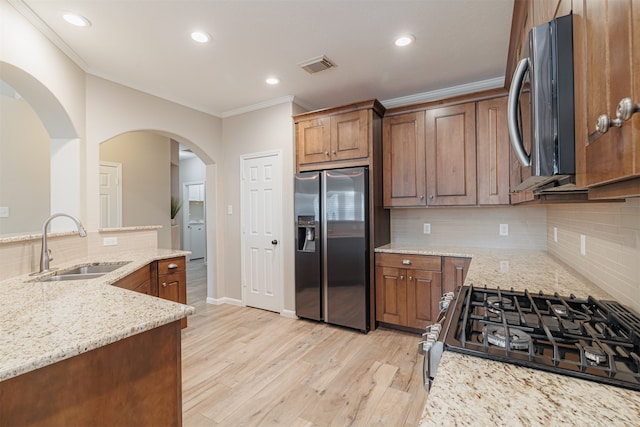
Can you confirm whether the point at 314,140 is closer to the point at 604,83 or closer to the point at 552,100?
the point at 552,100

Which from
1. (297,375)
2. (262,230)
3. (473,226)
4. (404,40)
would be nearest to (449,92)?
(404,40)

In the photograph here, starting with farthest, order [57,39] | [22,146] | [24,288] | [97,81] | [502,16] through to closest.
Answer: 1. [22,146]
2. [97,81]
3. [57,39]
4. [502,16]
5. [24,288]

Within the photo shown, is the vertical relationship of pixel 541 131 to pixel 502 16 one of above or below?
below

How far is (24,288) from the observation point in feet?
5.20

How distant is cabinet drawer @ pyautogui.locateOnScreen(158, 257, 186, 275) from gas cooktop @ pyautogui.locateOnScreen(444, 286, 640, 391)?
259 centimetres

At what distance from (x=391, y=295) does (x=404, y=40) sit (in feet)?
7.65

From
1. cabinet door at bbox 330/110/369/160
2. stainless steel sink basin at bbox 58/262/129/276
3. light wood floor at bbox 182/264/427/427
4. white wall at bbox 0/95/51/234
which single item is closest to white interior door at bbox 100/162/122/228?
white wall at bbox 0/95/51/234

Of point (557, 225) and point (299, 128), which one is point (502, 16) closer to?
point (557, 225)

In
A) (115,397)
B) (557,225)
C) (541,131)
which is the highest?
(541,131)

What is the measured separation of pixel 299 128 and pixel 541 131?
9.99 feet

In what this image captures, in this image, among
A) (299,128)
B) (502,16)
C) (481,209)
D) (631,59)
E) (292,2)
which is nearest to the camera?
(631,59)

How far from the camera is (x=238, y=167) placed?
13.2ft

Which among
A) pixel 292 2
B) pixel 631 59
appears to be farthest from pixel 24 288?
pixel 631 59

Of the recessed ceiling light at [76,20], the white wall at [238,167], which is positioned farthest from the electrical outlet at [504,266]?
the recessed ceiling light at [76,20]
